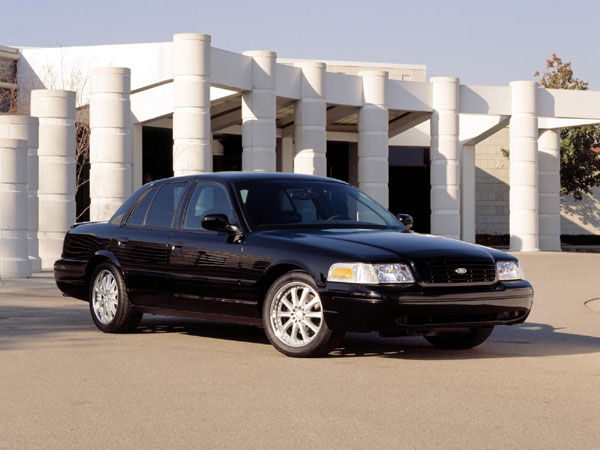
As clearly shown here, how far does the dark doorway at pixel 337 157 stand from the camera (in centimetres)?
5228

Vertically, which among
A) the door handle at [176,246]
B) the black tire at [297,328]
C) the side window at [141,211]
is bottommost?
the black tire at [297,328]

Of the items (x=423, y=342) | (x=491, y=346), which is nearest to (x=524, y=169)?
(x=423, y=342)

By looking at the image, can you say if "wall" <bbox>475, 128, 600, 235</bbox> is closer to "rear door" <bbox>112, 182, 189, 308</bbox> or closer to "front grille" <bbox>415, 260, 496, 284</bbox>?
"rear door" <bbox>112, 182, 189, 308</bbox>

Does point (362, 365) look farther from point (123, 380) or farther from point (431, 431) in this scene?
point (431, 431)

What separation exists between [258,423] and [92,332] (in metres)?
5.52

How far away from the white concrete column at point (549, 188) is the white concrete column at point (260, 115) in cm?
1492

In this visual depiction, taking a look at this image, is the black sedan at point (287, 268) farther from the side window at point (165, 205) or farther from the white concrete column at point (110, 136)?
the white concrete column at point (110, 136)

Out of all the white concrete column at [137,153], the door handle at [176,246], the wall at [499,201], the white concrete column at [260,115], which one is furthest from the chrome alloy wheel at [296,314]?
the wall at [499,201]

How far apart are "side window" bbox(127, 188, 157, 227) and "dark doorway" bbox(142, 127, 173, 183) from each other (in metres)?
29.0

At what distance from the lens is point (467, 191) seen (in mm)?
46781

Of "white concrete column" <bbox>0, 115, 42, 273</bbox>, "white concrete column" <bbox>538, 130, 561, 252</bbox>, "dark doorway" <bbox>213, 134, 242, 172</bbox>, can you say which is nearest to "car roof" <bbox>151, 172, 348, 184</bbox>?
"white concrete column" <bbox>0, 115, 42, 273</bbox>

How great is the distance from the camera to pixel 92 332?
12.2 meters

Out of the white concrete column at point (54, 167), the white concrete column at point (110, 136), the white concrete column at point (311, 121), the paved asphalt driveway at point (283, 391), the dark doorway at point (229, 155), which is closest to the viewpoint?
the paved asphalt driveway at point (283, 391)

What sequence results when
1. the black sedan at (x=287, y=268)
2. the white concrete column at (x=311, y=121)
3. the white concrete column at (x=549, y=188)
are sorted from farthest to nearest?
the white concrete column at (x=549, y=188) → the white concrete column at (x=311, y=121) → the black sedan at (x=287, y=268)
